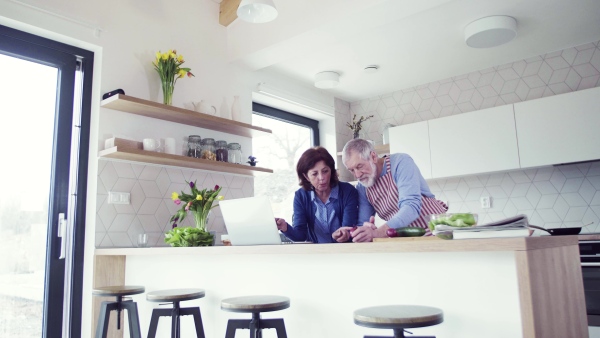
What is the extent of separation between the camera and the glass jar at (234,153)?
3.55 m

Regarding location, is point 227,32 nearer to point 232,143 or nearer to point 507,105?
point 232,143

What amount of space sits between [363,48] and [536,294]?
9.75 ft

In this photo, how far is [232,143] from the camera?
356 cm

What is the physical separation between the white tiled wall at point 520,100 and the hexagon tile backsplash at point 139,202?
2.40 m

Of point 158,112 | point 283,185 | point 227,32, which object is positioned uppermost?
point 227,32

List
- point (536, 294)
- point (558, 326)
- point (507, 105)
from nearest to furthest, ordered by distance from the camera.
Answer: point (536, 294) < point (558, 326) < point (507, 105)

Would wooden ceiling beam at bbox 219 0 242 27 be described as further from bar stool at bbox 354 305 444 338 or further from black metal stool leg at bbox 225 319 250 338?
bar stool at bbox 354 305 444 338

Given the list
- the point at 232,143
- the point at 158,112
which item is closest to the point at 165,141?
the point at 158,112

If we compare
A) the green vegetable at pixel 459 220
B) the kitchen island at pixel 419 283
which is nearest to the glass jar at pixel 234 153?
the kitchen island at pixel 419 283

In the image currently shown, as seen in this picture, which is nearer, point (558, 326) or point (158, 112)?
point (558, 326)

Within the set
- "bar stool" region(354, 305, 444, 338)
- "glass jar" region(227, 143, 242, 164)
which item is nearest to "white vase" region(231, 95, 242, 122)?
"glass jar" region(227, 143, 242, 164)

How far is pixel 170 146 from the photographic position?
10.1 feet

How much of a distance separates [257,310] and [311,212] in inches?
50.4

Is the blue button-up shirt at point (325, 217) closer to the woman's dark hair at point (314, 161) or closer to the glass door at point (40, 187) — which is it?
the woman's dark hair at point (314, 161)
